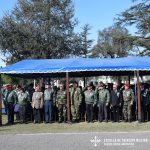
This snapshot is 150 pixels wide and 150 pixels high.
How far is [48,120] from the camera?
64.0ft

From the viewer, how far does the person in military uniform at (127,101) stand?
62.0 ft

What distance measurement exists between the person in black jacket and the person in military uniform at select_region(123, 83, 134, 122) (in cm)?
25

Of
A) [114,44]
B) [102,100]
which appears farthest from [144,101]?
[114,44]

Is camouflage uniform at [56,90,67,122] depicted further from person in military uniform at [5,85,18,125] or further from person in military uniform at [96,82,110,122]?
person in military uniform at [5,85,18,125]

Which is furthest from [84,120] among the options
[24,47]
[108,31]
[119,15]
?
[108,31]

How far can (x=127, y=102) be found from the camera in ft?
62.4

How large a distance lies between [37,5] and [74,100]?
26.1 m

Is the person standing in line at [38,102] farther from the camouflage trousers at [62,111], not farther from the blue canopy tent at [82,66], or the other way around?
the blue canopy tent at [82,66]

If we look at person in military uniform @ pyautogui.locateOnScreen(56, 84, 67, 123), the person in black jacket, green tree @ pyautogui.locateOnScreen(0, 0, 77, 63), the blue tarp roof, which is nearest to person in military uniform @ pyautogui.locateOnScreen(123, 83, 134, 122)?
the person in black jacket

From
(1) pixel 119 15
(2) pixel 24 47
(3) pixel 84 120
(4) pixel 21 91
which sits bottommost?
(3) pixel 84 120

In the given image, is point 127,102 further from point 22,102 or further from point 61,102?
point 22,102

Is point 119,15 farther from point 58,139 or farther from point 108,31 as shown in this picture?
point 58,139

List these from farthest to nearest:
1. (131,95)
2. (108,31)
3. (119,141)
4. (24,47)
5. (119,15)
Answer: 1. (108,31)
2. (119,15)
3. (24,47)
4. (131,95)
5. (119,141)

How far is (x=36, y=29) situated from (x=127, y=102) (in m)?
26.1
